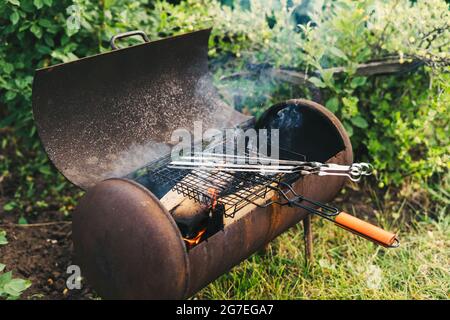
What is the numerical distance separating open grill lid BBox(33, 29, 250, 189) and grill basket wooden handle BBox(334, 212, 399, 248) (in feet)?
4.33

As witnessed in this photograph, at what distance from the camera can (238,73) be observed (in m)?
3.96

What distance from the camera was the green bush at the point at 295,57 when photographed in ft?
11.3

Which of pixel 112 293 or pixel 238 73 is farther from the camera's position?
pixel 238 73

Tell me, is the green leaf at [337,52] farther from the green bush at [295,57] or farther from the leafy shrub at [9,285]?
the leafy shrub at [9,285]

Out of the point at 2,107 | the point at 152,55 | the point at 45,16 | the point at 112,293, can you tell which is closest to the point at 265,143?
the point at 152,55

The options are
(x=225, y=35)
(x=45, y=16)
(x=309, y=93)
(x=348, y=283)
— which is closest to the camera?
(x=348, y=283)

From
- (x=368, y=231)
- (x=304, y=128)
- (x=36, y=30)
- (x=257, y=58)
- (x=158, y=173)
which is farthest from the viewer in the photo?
(x=257, y=58)

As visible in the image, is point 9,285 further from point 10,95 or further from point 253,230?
point 10,95

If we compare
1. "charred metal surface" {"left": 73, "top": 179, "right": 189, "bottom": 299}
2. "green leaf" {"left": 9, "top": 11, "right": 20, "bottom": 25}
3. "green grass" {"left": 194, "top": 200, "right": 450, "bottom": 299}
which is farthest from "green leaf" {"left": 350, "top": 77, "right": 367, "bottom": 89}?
"green leaf" {"left": 9, "top": 11, "right": 20, "bottom": 25}

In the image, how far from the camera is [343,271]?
3258 mm

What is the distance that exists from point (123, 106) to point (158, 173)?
50 cm

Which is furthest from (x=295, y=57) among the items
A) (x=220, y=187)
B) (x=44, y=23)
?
(x=44, y=23)
